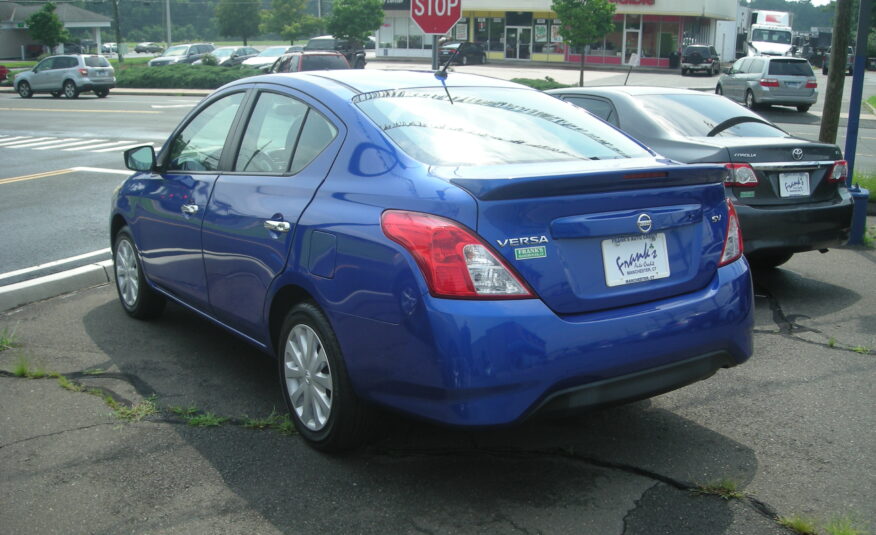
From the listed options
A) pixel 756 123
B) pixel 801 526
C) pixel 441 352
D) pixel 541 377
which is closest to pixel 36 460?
pixel 441 352

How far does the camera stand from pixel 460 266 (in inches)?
131

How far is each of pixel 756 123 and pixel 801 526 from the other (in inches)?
192

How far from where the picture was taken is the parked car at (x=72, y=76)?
112ft

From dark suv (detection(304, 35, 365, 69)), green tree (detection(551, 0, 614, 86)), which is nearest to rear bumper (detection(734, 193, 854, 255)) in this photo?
green tree (detection(551, 0, 614, 86))

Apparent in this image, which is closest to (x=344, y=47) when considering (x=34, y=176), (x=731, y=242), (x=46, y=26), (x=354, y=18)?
(x=354, y=18)

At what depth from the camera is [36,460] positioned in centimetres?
404

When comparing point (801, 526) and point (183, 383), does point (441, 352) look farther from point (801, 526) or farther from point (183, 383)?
point (183, 383)

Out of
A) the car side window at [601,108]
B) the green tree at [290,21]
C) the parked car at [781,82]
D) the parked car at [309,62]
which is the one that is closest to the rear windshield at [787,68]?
the parked car at [781,82]

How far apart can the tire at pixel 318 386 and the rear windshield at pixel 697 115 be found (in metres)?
4.30

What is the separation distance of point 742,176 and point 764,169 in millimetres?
187

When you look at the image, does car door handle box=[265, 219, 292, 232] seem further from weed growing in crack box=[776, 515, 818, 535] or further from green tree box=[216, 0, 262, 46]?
green tree box=[216, 0, 262, 46]

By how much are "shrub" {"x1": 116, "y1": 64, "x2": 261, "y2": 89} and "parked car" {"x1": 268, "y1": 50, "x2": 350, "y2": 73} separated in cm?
1256

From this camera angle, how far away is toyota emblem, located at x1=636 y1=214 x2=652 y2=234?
3637mm

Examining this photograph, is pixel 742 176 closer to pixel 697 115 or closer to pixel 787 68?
pixel 697 115
